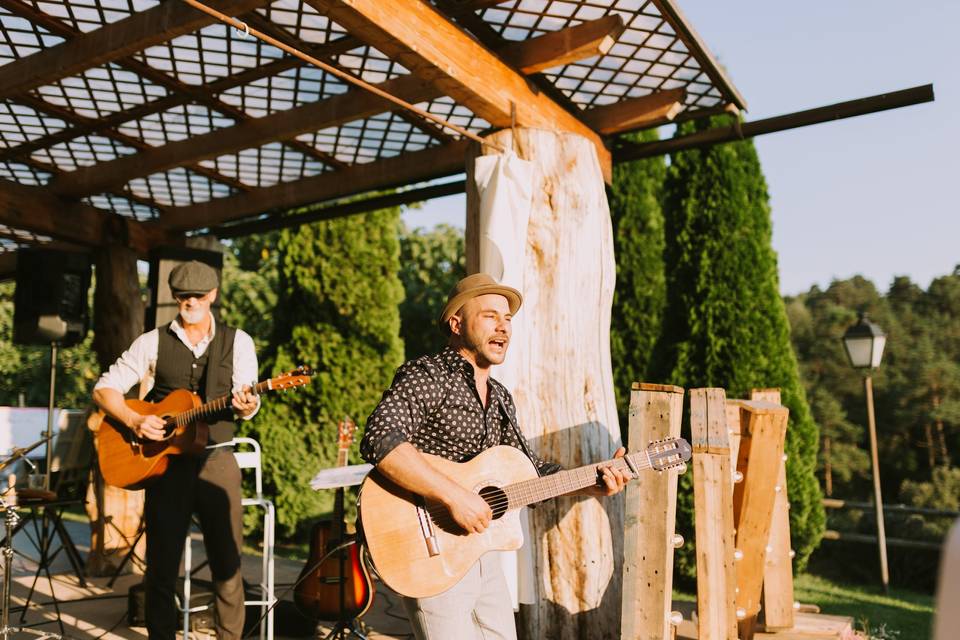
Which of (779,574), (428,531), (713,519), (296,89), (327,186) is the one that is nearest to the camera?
(428,531)

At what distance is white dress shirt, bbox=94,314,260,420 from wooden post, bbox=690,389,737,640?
6.52ft

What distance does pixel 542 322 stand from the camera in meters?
4.11

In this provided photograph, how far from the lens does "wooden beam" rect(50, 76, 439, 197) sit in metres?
4.55

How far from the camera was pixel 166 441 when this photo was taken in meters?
3.76

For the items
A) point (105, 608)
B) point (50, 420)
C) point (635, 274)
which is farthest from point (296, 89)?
point (635, 274)

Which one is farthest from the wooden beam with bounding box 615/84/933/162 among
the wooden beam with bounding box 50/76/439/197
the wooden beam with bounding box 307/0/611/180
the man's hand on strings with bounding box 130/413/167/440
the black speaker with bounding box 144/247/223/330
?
the black speaker with bounding box 144/247/223/330

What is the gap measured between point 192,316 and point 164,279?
309cm

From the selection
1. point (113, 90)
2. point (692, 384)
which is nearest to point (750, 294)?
point (692, 384)

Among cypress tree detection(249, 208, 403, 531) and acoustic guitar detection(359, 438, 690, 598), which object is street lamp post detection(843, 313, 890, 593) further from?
acoustic guitar detection(359, 438, 690, 598)

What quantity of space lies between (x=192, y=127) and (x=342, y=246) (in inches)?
153

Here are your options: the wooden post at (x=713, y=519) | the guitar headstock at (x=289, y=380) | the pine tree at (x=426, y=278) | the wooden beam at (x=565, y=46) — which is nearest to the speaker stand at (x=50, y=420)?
the guitar headstock at (x=289, y=380)

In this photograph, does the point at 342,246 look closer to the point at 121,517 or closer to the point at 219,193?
the point at 219,193

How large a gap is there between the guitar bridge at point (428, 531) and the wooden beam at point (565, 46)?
2372mm

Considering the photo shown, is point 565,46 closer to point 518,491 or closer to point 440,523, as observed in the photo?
point 518,491
